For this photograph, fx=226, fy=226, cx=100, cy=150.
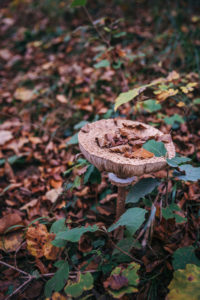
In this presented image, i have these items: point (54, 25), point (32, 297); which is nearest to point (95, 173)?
point (32, 297)

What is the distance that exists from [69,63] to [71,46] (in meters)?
0.51

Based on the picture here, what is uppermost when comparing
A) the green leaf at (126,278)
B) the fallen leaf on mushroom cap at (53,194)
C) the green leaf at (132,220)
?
the green leaf at (132,220)

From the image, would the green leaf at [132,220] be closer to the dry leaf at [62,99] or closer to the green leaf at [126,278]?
the green leaf at [126,278]

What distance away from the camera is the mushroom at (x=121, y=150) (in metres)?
1.33

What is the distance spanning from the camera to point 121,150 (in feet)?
4.72

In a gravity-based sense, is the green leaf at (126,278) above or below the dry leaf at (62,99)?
below

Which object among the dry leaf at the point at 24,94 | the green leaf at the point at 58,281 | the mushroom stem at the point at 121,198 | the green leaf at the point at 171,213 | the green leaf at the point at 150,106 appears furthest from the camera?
the dry leaf at the point at 24,94

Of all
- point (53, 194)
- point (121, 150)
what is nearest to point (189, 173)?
point (121, 150)

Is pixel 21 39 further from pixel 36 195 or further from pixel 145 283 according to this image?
pixel 145 283

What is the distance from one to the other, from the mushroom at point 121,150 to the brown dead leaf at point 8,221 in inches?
36.6

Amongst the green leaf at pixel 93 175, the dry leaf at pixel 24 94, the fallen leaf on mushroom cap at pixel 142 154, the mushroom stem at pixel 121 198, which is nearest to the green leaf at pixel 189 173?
the fallen leaf on mushroom cap at pixel 142 154

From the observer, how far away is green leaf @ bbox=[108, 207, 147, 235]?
1.25 meters

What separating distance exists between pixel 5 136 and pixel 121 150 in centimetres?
206

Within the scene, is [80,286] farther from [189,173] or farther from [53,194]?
[53,194]
